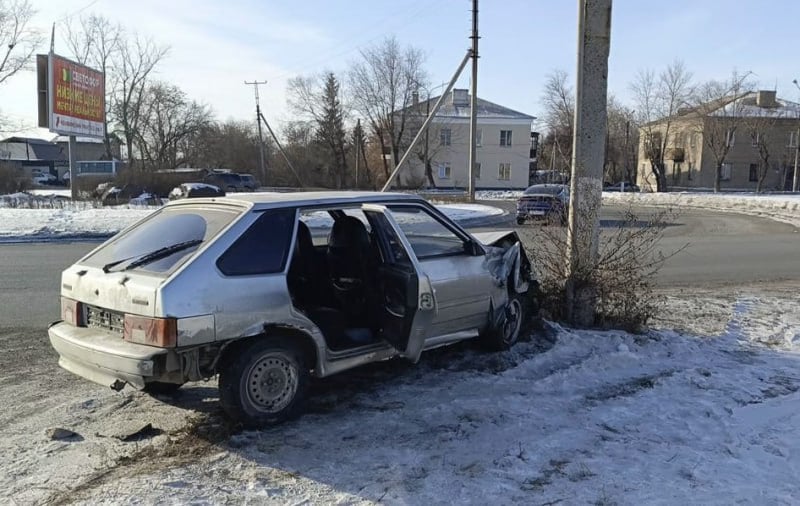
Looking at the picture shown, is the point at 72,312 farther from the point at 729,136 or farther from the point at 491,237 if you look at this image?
the point at 729,136

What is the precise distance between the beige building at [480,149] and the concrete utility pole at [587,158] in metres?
57.8

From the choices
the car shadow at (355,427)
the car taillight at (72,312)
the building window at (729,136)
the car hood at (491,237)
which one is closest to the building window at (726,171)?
the building window at (729,136)

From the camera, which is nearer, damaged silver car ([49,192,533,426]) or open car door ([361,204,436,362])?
damaged silver car ([49,192,533,426])

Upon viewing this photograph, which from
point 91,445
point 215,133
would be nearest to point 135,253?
point 91,445

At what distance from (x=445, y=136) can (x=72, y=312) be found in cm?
6363

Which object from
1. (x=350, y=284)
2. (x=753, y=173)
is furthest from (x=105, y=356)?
(x=753, y=173)

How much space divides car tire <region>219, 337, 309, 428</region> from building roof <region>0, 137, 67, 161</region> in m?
94.1

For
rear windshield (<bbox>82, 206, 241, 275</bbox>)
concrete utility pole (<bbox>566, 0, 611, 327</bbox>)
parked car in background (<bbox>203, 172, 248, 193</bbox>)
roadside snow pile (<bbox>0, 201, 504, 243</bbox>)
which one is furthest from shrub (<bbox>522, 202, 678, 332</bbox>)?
parked car in background (<bbox>203, 172, 248, 193</bbox>)

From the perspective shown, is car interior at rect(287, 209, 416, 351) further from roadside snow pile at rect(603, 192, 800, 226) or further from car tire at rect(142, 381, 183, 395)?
roadside snow pile at rect(603, 192, 800, 226)

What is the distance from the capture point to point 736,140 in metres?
65.2

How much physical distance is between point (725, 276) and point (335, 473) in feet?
32.2

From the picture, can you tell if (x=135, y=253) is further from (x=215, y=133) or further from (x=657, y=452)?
(x=215, y=133)

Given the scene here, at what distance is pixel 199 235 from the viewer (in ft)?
13.6

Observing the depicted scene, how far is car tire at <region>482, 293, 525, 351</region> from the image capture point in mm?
5660
